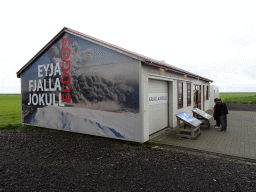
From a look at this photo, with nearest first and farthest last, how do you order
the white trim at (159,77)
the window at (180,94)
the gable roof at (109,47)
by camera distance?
the gable roof at (109,47), the white trim at (159,77), the window at (180,94)

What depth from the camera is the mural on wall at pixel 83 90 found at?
677 cm

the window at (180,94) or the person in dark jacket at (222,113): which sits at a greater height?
the window at (180,94)

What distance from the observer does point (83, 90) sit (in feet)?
26.3

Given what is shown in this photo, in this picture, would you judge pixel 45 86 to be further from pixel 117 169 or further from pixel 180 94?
pixel 180 94

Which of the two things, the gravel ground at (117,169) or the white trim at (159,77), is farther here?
the white trim at (159,77)

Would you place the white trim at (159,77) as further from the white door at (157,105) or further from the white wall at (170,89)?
the white door at (157,105)

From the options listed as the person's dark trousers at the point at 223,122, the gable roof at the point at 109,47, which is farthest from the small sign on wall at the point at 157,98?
the person's dark trousers at the point at 223,122

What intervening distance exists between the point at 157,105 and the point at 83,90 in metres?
3.56

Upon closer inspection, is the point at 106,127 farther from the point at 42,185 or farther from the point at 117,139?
the point at 42,185

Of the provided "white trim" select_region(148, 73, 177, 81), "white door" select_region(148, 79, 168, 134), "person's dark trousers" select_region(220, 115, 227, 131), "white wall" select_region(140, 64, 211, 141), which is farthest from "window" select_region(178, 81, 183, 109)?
"person's dark trousers" select_region(220, 115, 227, 131)

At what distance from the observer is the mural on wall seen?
6.77m

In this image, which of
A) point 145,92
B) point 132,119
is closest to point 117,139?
point 132,119

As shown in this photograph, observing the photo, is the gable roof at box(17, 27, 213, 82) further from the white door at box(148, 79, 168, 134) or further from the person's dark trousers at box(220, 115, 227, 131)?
the person's dark trousers at box(220, 115, 227, 131)

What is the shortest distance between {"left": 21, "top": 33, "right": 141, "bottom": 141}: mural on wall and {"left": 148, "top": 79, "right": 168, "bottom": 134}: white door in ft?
4.68
